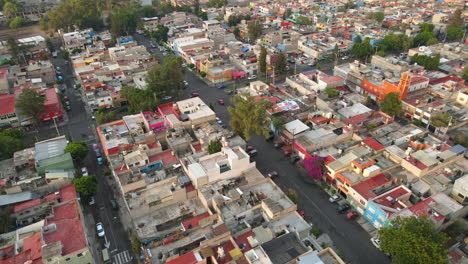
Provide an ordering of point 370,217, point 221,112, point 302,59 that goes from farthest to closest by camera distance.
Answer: point 302,59 < point 221,112 < point 370,217

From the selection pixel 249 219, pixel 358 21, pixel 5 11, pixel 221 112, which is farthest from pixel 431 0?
pixel 5 11

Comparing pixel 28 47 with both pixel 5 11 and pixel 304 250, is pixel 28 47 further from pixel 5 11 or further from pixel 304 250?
pixel 304 250

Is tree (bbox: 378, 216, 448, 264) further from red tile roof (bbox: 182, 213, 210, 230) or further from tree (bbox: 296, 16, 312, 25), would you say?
tree (bbox: 296, 16, 312, 25)

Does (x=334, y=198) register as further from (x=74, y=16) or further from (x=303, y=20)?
(x=74, y=16)

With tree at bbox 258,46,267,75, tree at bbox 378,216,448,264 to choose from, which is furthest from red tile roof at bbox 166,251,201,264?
tree at bbox 258,46,267,75

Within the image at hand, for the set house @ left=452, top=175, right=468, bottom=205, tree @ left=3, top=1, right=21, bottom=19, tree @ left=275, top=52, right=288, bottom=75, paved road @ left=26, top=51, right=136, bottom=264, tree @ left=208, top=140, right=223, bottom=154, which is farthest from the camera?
tree @ left=3, top=1, right=21, bottom=19

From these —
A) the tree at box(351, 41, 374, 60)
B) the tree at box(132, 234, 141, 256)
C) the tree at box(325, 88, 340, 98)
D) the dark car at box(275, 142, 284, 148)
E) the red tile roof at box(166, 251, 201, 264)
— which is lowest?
the dark car at box(275, 142, 284, 148)

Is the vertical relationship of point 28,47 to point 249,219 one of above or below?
above
